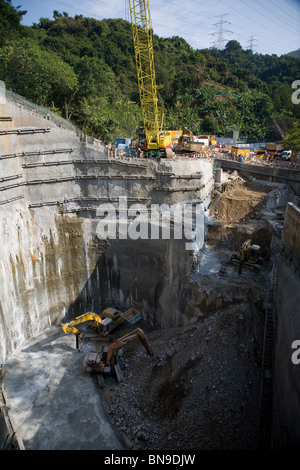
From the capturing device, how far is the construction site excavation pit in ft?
52.5

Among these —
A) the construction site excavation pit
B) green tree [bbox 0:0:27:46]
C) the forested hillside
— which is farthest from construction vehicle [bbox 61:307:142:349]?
green tree [bbox 0:0:27:46]

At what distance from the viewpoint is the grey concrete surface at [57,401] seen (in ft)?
53.4

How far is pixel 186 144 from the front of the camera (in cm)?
3447

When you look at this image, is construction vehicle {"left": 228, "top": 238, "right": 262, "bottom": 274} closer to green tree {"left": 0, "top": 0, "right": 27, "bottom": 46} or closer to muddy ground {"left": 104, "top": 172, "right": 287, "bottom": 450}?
muddy ground {"left": 104, "top": 172, "right": 287, "bottom": 450}

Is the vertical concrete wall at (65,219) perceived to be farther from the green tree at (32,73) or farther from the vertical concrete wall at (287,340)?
the green tree at (32,73)

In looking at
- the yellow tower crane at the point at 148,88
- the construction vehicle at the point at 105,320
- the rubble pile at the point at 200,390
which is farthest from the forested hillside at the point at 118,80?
the rubble pile at the point at 200,390

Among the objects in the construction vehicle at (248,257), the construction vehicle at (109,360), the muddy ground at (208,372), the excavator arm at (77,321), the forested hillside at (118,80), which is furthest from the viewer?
the forested hillside at (118,80)

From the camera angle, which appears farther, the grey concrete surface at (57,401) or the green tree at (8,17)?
the green tree at (8,17)

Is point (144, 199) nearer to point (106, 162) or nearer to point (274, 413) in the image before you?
point (106, 162)

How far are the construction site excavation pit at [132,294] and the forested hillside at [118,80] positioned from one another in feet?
40.6

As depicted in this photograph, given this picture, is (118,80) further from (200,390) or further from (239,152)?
(200,390)

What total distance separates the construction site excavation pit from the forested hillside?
12387 mm

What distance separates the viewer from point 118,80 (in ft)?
227

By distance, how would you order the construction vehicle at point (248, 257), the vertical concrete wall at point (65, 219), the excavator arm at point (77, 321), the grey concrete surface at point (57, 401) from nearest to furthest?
the grey concrete surface at point (57, 401) → the construction vehicle at point (248, 257) → the excavator arm at point (77, 321) → the vertical concrete wall at point (65, 219)
